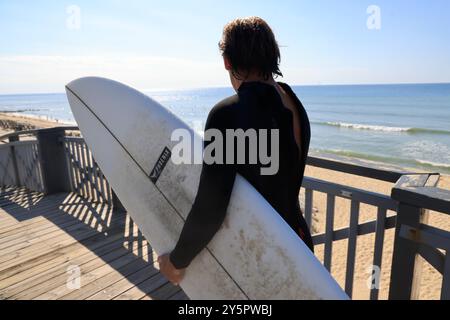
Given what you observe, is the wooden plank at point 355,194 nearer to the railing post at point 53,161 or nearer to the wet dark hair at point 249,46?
the wet dark hair at point 249,46

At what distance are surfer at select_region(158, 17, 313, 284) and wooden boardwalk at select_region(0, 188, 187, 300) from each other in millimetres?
1460

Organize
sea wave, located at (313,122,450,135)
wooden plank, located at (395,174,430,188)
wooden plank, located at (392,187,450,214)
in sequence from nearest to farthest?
wooden plank, located at (392,187,450,214) < wooden plank, located at (395,174,430,188) < sea wave, located at (313,122,450,135)

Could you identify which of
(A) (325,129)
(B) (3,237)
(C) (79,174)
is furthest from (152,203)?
(A) (325,129)

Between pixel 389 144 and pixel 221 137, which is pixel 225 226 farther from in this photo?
pixel 389 144

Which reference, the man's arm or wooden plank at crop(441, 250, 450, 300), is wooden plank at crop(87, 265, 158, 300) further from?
wooden plank at crop(441, 250, 450, 300)

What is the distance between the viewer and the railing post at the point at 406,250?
4.52ft

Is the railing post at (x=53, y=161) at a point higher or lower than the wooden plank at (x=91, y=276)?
higher

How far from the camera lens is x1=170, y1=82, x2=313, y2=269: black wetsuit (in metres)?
1.03

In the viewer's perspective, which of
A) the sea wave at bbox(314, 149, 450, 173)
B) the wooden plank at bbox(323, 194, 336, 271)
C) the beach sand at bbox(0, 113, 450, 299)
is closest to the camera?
the wooden plank at bbox(323, 194, 336, 271)

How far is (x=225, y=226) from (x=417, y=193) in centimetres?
84

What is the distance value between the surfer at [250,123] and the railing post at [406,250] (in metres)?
0.53

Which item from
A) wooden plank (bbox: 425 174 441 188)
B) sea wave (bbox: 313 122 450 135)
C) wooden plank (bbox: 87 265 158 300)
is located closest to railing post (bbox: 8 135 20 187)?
wooden plank (bbox: 87 265 158 300)

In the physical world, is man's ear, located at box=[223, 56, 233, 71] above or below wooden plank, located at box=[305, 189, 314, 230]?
above

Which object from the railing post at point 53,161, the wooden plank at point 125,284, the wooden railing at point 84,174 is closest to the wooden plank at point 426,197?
the wooden plank at point 125,284
